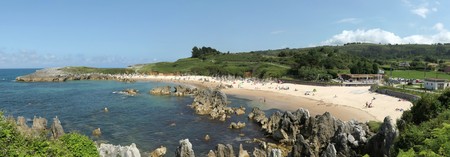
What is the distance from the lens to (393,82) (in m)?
109

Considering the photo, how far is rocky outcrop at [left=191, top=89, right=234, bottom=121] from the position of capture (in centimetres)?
6534

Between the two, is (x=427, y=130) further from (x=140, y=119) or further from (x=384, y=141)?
(x=140, y=119)

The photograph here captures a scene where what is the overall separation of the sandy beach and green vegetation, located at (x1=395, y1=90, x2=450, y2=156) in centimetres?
1980

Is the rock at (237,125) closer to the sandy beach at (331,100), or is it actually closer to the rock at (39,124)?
the sandy beach at (331,100)

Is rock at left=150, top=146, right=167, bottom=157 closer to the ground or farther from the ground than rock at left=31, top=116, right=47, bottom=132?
closer to the ground

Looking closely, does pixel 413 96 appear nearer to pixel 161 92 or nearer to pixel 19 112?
pixel 161 92

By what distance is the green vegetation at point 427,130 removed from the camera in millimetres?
19516

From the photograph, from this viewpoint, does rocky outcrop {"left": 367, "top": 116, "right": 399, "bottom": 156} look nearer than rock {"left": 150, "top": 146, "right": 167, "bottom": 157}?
Yes

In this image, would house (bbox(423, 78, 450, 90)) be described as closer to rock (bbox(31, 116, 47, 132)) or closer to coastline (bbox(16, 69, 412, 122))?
coastline (bbox(16, 69, 412, 122))

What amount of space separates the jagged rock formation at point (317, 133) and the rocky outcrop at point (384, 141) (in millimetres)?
1228

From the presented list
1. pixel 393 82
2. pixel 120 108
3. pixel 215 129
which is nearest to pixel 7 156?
pixel 215 129

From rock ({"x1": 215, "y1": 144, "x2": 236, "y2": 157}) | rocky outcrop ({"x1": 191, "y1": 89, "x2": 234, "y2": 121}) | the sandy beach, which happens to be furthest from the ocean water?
the sandy beach

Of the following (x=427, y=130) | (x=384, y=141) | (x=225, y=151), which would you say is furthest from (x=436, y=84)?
(x=225, y=151)

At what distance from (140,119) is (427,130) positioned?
153 ft
